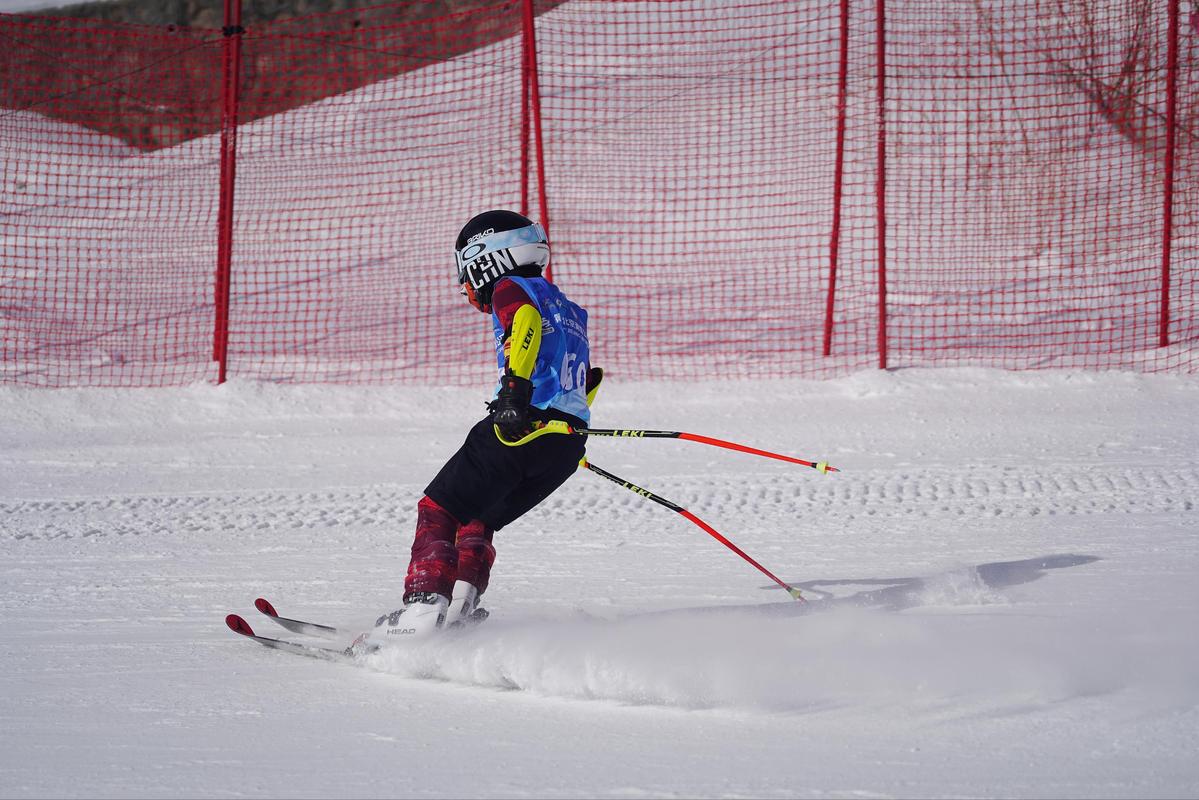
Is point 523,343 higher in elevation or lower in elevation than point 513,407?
higher

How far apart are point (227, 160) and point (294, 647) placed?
20.5 feet

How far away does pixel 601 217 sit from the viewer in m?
13.7

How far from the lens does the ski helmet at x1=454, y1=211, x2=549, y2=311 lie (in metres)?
3.96

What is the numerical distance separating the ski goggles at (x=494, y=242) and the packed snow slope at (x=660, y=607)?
4.51 feet

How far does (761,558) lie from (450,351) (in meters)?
5.86

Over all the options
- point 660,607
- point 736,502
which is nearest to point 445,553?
point 660,607

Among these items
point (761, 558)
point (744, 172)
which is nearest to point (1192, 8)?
point (744, 172)

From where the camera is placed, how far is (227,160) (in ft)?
29.8

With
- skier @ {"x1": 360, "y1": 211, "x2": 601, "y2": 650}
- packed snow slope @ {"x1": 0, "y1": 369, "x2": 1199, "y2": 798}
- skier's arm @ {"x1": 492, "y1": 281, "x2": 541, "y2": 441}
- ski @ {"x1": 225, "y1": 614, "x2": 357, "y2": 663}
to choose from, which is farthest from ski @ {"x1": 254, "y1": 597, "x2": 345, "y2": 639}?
skier's arm @ {"x1": 492, "y1": 281, "x2": 541, "y2": 441}

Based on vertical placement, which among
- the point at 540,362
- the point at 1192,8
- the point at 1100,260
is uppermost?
the point at 1192,8

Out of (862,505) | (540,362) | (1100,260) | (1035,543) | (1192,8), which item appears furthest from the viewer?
(1100,260)

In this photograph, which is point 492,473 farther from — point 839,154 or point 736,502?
point 839,154

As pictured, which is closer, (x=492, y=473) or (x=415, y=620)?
(x=415, y=620)

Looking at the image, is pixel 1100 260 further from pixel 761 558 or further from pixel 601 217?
pixel 761 558
